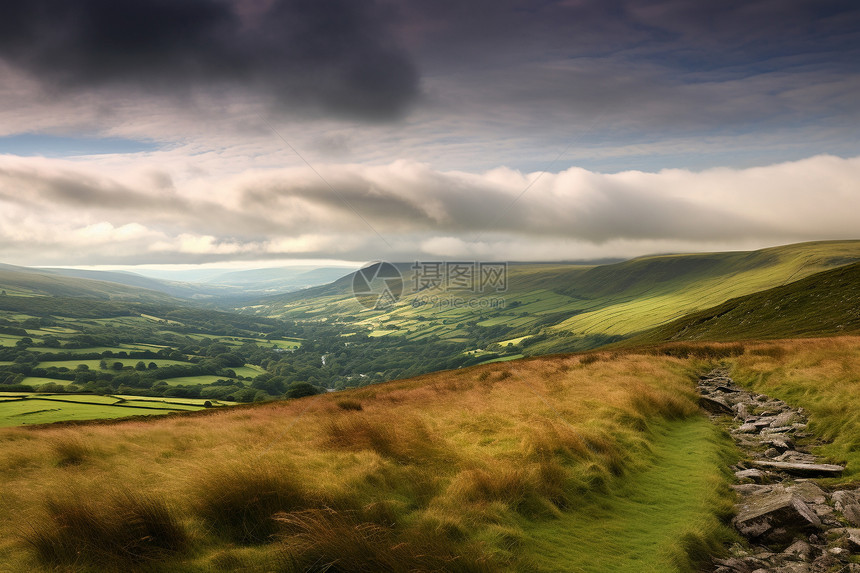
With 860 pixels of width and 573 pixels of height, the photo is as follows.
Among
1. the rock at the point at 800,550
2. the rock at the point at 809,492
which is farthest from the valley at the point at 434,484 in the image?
the rock at the point at 809,492

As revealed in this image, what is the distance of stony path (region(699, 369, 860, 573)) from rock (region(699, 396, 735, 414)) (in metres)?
4.14

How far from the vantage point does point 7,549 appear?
581 centimetres

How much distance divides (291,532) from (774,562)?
8563 mm

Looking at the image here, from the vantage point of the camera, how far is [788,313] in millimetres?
78812

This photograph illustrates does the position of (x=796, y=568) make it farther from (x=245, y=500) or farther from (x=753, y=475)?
(x=245, y=500)

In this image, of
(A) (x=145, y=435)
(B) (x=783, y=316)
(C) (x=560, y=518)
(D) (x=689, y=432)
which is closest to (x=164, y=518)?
(C) (x=560, y=518)

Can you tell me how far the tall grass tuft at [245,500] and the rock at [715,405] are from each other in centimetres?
1945

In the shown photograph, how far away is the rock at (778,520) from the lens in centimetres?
822

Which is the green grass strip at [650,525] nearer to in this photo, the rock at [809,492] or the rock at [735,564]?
the rock at [735,564]

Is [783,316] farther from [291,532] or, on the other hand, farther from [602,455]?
[291,532]

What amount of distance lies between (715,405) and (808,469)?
29.2 ft

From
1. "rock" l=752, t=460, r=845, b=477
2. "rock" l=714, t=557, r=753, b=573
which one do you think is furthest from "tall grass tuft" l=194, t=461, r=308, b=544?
"rock" l=752, t=460, r=845, b=477

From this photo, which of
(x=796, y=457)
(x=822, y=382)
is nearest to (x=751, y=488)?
(x=796, y=457)

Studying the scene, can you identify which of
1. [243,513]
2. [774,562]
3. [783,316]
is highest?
[243,513]
